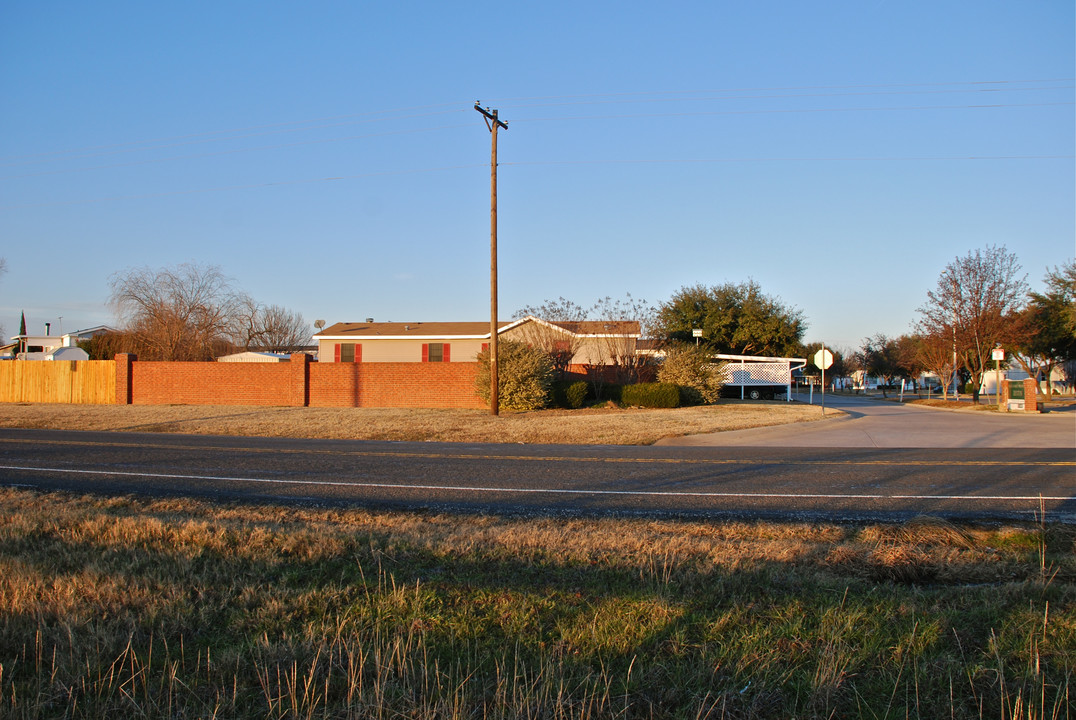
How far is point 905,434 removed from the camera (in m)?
18.4

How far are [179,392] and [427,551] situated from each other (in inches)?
1187

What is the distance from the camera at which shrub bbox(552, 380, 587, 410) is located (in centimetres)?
2734

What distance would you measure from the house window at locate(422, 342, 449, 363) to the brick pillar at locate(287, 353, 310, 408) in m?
11.7

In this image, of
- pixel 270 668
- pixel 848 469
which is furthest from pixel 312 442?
pixel 270 668

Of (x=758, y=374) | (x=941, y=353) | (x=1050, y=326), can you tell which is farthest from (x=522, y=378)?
(x=1050, y=326)

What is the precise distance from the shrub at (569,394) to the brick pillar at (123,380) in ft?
63.8

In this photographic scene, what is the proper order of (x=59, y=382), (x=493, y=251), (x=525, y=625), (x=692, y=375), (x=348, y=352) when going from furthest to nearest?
1. (x=348, y=352)
2. (x=59, y=382)
3. (x=692, y=375)
4. (x=493, y=251)
5. (x=525, y=625)

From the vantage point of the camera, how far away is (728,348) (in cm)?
4875

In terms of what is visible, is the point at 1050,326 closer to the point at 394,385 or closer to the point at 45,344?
the point at 394,385

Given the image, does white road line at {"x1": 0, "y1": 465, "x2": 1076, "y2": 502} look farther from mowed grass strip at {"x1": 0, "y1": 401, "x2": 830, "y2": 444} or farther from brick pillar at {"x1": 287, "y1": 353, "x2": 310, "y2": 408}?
brick pillar at {"x1": 287, "y1": 353, "x2": 310, "y2": 408}

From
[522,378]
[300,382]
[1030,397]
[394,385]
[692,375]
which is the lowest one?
[1030,397]

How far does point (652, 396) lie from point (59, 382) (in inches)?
1068

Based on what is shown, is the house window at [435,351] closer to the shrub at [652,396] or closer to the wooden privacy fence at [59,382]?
the wooden privacy fence at [59,382]

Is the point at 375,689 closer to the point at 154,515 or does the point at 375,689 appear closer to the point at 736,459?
the point at 154,515
